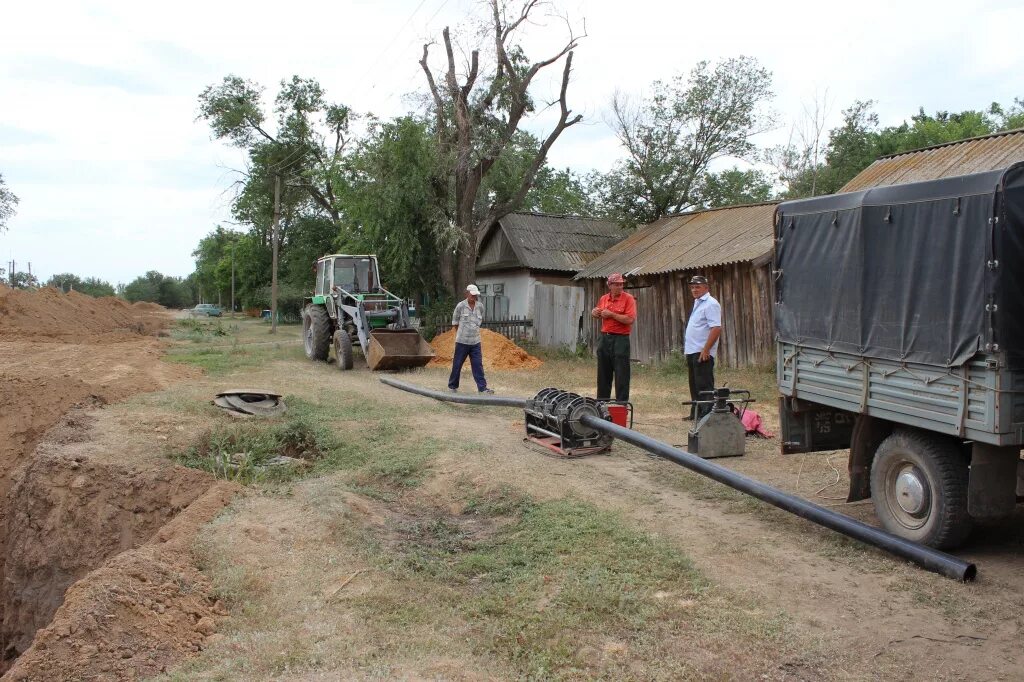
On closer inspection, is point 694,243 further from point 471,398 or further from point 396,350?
point 471,398

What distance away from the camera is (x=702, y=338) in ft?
28.5

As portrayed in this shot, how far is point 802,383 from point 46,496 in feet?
24.8

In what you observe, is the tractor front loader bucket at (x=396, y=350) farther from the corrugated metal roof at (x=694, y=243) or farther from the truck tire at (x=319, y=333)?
the corrugated metal roof at (x=694, y=243)

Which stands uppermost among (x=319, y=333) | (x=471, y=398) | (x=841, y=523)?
(x=319, y=333)

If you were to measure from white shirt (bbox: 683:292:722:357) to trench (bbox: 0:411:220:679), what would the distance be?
5.34 metres

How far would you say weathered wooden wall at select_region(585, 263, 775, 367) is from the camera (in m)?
16.0

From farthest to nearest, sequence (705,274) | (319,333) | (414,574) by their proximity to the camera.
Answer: (319,333)
(705,274)
(414,574)

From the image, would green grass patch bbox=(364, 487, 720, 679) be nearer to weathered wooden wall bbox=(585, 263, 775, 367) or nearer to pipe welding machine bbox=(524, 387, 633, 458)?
pipe welding machine bbox=(524, 387, 633, 458)

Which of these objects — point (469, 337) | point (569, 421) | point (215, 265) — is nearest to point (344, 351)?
point (469, 337)

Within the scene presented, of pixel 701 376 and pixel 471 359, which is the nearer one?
pixel 701 376

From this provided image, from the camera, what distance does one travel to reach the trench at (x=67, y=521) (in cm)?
730

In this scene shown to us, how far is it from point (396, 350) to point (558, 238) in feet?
40.1

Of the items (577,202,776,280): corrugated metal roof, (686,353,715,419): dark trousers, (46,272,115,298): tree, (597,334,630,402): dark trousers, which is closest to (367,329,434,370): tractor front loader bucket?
(577,202,776,280): corrugated metal roof

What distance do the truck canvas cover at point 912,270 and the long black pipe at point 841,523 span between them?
1.17 m
